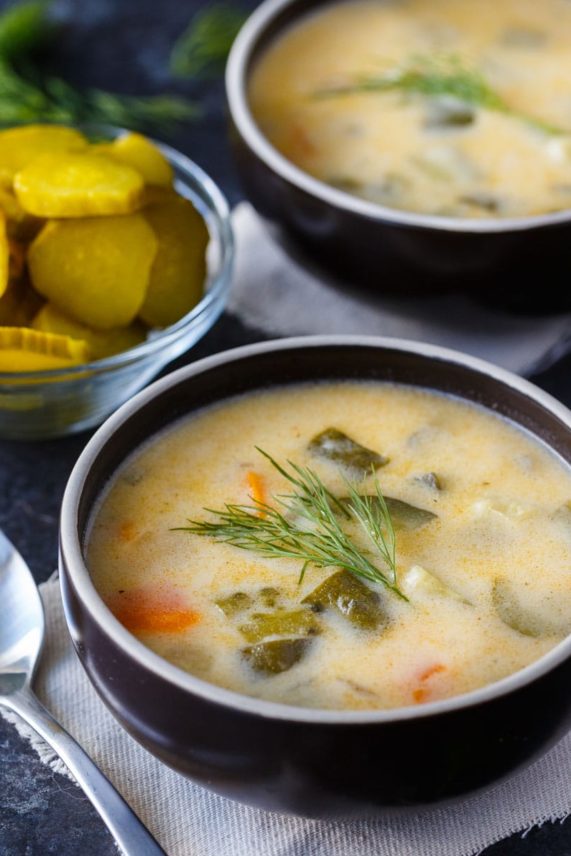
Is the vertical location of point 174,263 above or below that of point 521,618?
below

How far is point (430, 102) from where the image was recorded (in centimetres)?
239

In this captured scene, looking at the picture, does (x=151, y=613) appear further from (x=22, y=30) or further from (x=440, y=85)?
(x=22, y=30)

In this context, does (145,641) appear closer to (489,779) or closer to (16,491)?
(489,779)

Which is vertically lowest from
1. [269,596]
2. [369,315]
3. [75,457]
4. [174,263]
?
[75,457]

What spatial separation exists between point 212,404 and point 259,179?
0.59 m

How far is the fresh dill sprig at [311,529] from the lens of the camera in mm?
1476

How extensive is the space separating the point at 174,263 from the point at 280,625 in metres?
0.81

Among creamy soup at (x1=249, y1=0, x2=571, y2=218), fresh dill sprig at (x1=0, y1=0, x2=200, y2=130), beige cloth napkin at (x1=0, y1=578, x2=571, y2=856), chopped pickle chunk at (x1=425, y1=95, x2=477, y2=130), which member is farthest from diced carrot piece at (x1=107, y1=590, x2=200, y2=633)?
fresh dill sprig at (x1=0, y1=0, x2=200, y2=130)

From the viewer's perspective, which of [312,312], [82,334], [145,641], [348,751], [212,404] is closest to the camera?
[348,751]

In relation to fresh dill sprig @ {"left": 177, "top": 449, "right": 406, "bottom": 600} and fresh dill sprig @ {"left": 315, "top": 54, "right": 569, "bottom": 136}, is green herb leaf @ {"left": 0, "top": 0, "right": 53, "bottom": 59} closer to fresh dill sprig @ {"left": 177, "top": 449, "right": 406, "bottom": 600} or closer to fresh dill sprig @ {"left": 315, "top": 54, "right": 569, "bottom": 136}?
fresh dill sprig @ {"left": 315, "top": 54, "right": 569, "bottom": 136}

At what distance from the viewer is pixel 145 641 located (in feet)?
4.61

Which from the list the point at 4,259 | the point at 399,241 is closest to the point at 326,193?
the point at 399,241

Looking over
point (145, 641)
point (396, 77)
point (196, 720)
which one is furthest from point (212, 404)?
point (396, 77)

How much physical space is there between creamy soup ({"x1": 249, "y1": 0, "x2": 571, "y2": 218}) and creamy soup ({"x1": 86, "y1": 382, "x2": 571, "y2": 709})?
61cm
